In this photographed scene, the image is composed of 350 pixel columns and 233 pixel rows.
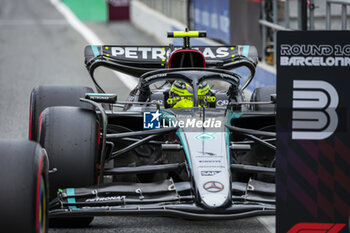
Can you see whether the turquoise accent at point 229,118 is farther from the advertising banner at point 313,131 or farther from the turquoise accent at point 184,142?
the advertising banner at point 313,131

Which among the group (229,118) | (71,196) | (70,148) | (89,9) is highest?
(89,9)

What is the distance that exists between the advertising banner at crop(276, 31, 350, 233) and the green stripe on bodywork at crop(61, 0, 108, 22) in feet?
83.1

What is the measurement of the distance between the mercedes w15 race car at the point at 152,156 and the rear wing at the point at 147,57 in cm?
92

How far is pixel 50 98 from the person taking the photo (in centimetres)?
902

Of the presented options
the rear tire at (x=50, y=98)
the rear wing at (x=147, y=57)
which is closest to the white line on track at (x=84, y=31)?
the rear wing at (x=147, y=57)

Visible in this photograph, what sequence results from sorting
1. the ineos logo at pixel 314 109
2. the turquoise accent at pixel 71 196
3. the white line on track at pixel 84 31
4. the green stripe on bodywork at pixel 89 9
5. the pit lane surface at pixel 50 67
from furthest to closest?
the green stripe on bodywork at pixel 89 9, the white line on track at pixel 84 31, the pit lane surface at pixel 50 67, the turquoise accent at pixel 71 196, the ineos logo at pixel 314 109

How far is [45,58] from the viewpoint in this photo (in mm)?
21016

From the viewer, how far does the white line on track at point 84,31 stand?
675 inches

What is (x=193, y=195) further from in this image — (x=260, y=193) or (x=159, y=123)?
(x=159, y=123)

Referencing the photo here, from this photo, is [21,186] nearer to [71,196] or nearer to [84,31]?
[71,196]

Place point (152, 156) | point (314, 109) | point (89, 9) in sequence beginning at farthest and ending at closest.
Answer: point (89, 9) < point (152, 156) < point (314, 109)

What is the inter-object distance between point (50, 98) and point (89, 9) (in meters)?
26.2

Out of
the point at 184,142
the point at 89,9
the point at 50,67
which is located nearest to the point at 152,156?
the point at 184,142

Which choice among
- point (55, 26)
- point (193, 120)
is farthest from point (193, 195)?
point (55, 26)
